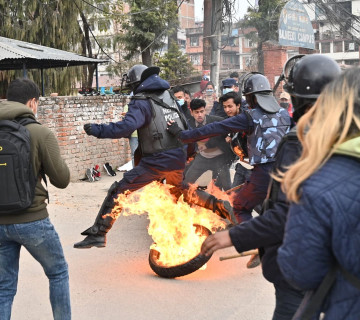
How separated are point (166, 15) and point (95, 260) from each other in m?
15.3

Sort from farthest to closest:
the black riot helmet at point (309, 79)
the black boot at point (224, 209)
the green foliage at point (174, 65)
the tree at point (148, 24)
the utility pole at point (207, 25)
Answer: the green foliage at point (174, 65) < the tree at point (148, 24) < the utility pole at point (207, 25) < the black boot at point (224, 209) < the black riot helmet at point (309, 79)

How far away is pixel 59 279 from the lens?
3.71m

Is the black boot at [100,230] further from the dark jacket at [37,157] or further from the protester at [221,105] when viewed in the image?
the protester at [221,105]

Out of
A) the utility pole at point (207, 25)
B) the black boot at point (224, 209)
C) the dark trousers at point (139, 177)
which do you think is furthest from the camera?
the utility pole at point (207, 25)

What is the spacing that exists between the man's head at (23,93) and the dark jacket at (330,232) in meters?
2.35

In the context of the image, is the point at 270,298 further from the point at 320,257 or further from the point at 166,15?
the point at 166,15

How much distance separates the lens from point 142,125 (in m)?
5.71

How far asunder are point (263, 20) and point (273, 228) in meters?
29.2

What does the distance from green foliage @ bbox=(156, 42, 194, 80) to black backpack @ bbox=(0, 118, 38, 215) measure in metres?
20.3

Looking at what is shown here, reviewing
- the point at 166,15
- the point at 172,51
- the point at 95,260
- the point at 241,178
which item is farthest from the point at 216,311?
the point at 172,51

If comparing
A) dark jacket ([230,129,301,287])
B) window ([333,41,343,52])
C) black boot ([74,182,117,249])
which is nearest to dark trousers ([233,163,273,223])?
black boot ([74,182,117,249])

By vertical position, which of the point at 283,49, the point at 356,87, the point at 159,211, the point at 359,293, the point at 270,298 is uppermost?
the point at 283,49

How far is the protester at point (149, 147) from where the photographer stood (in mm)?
5613

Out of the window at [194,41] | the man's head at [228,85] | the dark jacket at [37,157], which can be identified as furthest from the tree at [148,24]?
the window at [194,41]
